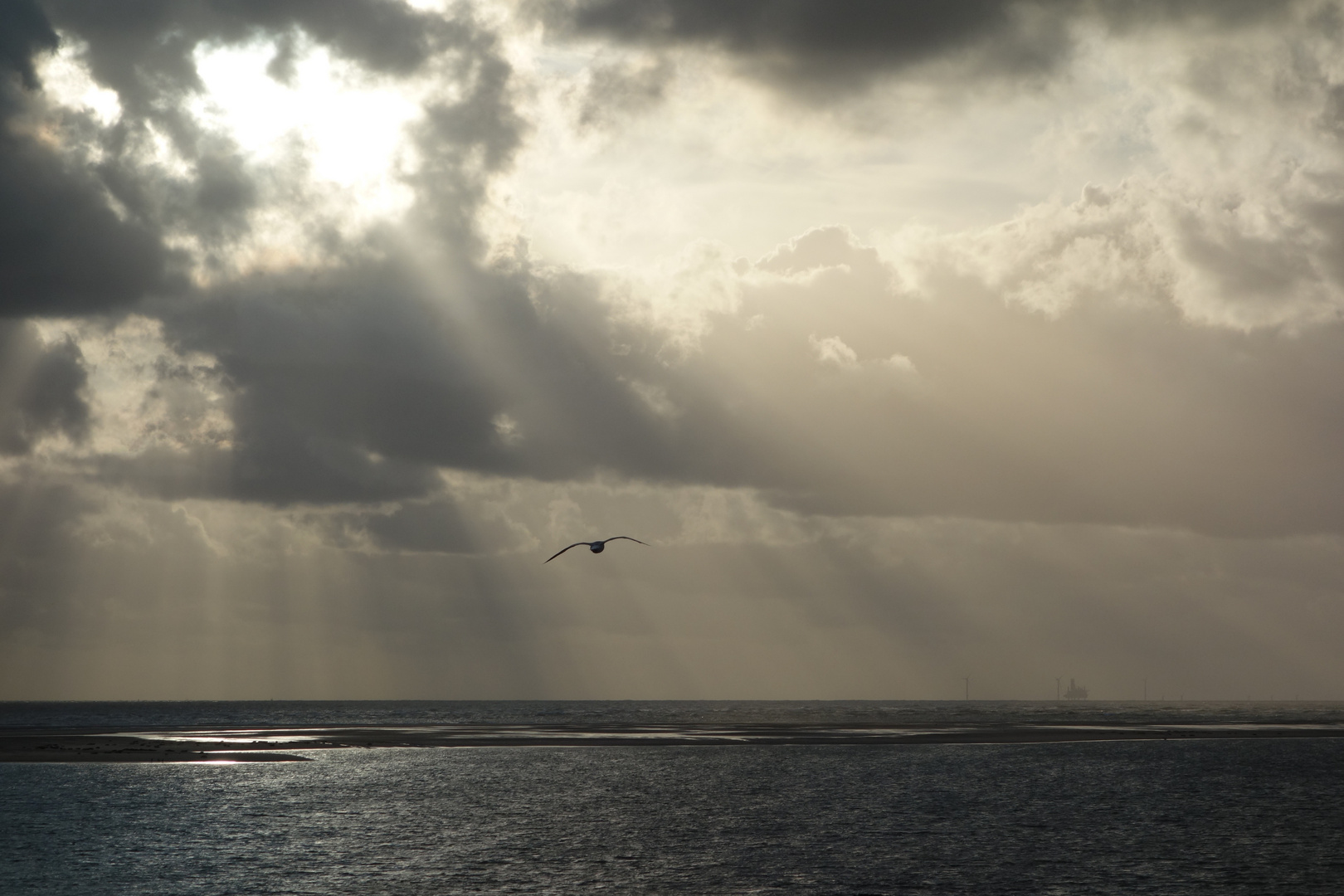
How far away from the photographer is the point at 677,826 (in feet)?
217

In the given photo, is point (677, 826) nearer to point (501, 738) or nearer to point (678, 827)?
point (678, 827)

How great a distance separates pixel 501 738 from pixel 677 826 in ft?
313

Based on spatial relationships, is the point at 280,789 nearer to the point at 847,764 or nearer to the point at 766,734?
the point at 847,764

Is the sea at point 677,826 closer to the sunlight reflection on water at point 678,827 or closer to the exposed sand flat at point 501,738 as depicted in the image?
the sunlight reflection on water at point 678,827

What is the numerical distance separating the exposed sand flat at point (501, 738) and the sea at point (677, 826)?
17.2 metres

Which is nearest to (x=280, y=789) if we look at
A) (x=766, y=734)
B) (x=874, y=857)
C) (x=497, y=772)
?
(x=497, y=772)

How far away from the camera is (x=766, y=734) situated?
16612 centimetres

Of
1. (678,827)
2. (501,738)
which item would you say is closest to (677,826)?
(678,827)

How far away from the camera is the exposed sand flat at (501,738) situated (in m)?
124

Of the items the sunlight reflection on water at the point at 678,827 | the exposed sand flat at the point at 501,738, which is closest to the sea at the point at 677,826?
the sunlight reflection on water at the point at 678,827

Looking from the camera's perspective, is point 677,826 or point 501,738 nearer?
point 677,826

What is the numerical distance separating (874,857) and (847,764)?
52.8m

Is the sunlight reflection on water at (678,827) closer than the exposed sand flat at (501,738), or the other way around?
the sunlight reflection on water at (678,827)

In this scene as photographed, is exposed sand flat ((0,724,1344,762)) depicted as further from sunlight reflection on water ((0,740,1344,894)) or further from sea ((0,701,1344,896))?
sunlight reflection on water ((0,740,1344,894))
